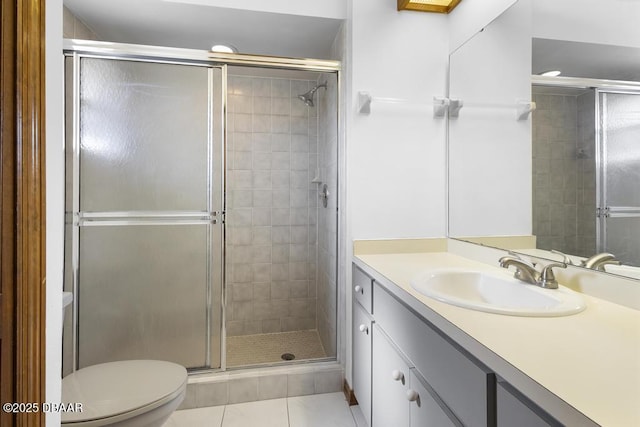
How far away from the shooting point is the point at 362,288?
160 cm

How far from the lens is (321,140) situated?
8.64 feet

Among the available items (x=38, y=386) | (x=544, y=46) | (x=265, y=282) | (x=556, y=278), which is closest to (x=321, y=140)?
(x=265, y=282)

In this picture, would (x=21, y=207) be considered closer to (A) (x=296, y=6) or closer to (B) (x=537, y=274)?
(B) (x=537, y=274)

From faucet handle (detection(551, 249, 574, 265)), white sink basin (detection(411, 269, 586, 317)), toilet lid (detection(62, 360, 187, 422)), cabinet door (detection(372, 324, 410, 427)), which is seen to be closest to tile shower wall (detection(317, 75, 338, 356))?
cabinet door (detection(372, 324, 410, 427))

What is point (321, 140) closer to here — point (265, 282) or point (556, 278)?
point (265, 282)

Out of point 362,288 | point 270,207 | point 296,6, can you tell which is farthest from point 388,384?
point 296,6

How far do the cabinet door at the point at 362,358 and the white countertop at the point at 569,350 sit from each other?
52 centimetres

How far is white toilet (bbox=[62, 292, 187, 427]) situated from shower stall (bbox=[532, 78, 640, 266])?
158cm

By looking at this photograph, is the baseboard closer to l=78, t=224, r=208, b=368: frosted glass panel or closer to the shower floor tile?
the shower floor tile

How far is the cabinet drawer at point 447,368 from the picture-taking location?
691mm

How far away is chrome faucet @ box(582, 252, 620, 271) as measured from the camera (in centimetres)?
100

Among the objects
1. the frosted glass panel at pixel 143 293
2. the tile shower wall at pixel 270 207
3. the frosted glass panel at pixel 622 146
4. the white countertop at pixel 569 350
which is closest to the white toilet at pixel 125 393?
the frosted glass panel at pixel 143 293

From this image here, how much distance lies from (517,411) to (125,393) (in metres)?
1.31

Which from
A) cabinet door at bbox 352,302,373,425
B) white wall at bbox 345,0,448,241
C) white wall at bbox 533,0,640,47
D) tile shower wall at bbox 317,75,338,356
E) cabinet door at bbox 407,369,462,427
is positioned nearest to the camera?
cabinet door at bbox 407,369,462,427
